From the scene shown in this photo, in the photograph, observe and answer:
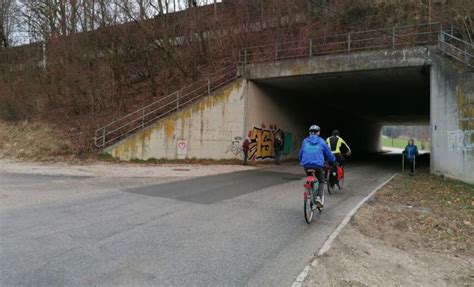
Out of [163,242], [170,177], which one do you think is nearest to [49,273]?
[163,242]

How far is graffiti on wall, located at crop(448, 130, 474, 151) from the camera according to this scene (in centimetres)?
1474

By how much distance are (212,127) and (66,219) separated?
45.4 feet

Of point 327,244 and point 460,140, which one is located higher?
point 460,140

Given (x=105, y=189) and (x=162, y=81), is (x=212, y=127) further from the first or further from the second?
(x=105, y=189)

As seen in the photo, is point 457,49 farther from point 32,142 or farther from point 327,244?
point 32,142

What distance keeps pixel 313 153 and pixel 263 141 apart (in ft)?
47.8

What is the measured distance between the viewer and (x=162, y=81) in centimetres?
2567

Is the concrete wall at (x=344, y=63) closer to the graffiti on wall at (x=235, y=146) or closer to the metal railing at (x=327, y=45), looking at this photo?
the metal railing at (x=327, y=45)

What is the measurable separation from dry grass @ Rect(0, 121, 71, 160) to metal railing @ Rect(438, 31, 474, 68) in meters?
17.2

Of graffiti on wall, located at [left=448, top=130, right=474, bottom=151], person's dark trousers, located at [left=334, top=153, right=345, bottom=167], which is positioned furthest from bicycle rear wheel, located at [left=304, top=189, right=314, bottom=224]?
graffiti on wall, located at [left=448, top=130, right=474, bottom=151]

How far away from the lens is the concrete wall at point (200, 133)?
64.3 feet

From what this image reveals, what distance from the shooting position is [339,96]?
26.6 meters

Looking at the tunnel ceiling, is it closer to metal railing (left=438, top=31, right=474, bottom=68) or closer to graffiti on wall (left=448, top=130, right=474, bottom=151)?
metal railing (left=438, top=31, right=474, bottom=68)

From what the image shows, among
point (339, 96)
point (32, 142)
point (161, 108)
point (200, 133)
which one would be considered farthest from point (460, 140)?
point (32, 142)
